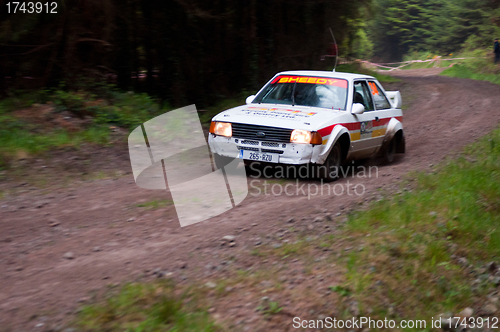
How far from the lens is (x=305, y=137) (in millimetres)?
6738

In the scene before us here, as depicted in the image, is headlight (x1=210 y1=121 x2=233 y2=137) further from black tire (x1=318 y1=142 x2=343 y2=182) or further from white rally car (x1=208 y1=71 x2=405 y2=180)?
black tire (x1=318 y1=142 x2=343 y2=182)

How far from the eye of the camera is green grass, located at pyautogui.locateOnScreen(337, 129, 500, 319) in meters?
4.27

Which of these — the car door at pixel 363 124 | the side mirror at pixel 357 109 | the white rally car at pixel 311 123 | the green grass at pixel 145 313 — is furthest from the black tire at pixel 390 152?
the green grass at pixel 145 313

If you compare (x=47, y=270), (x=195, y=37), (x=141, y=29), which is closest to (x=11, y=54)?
(x=141, y=29)

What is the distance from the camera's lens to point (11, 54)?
391 inches

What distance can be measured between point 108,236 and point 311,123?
3.26 metres

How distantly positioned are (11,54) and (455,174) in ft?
28.0

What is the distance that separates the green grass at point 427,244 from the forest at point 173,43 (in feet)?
23.9

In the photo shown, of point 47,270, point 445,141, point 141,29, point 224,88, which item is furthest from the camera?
point 224,88

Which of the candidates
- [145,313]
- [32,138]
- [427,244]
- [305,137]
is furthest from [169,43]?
[145,313]

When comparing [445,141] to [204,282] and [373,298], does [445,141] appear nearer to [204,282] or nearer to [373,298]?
[373,298]

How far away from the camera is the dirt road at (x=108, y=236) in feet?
11.9

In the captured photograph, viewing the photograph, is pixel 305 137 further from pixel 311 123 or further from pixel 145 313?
pixel 145 313

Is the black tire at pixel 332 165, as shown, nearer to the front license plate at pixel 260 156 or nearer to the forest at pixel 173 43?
the front license plate at pixel 260 156
